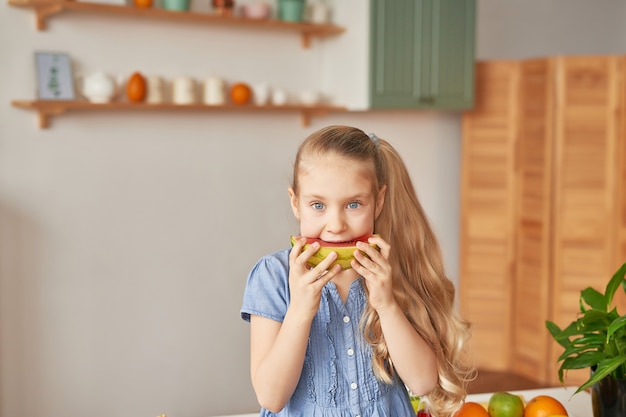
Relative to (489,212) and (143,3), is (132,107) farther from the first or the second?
(489,212)

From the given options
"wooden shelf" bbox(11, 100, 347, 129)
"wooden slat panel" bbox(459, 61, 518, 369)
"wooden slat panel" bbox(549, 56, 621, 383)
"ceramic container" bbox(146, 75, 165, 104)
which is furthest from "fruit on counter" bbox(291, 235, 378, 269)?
"wooden slat panel" bbox(459, 61, 518, 369)

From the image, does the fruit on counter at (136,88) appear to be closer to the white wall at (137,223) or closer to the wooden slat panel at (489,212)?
the white wall at (137,223)

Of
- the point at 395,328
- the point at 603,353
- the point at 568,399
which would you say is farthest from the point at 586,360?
the point at 395,328

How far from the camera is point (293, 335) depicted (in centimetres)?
143

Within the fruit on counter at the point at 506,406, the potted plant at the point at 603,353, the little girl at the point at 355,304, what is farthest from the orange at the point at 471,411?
the potted plant at the point at 603,353

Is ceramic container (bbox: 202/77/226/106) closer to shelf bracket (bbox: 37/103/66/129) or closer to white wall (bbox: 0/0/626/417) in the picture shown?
→ white wall (bbox: 0/0/626/417)

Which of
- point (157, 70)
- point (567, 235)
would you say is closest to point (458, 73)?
point (567, 235)

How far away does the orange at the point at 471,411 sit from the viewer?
1826 millimetres

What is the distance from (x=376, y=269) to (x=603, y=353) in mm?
734

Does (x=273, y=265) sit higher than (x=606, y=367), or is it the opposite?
(x=273, y=265)

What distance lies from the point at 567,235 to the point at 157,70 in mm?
2373

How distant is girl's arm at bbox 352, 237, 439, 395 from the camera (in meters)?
1.44

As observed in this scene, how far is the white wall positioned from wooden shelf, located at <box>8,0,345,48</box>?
Answer: 44 millimetres

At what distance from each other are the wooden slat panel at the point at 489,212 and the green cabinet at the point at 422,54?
0.25 m
